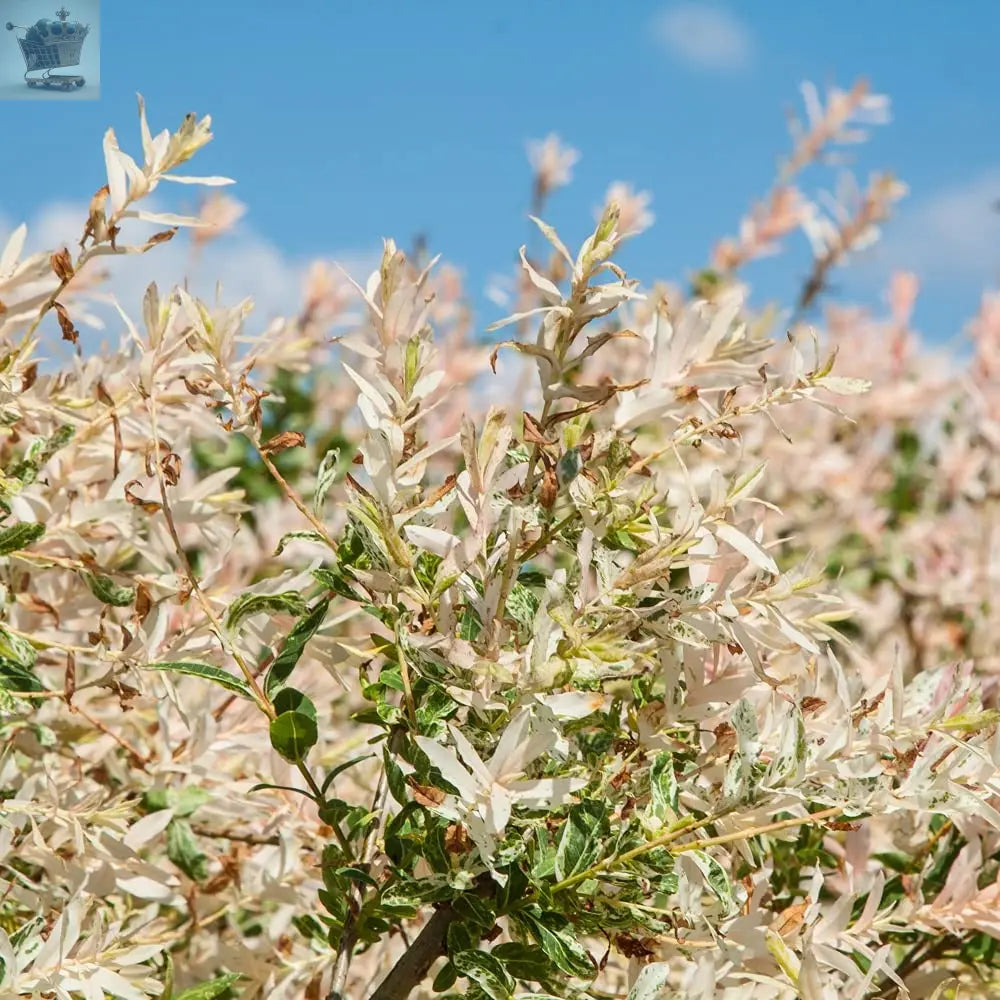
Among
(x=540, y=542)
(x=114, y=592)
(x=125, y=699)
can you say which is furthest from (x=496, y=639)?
(x=114, y=592)

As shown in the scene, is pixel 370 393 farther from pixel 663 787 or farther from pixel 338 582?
pixel 663 787

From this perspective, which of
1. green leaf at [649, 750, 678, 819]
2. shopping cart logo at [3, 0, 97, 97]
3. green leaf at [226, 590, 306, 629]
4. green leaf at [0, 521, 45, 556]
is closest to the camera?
green leaf at [649, 750, 678, 819]

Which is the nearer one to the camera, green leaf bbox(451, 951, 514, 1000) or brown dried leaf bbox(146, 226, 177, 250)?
green leaf bbox(451, 951, 514, 1000)

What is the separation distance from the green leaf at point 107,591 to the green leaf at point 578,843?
551 millimetres

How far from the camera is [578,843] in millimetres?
873

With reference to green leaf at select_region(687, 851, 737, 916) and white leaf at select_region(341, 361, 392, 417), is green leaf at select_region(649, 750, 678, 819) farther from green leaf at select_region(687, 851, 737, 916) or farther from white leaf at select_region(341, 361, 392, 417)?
white leaf at select_region(341, 361, 392, 417)

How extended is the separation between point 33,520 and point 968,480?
10.8 ft

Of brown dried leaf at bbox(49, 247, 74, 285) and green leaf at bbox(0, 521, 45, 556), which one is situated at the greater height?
brown dried leaf at bbox(49, 247, 74, 285)

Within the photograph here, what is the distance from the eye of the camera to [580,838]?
0.87 m

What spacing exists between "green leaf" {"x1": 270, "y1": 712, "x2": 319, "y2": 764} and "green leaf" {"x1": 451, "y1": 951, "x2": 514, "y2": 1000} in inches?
7.6

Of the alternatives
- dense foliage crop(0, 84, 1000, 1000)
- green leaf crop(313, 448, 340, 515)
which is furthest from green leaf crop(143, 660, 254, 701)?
green leaf crop(313, 448, 340, 515)

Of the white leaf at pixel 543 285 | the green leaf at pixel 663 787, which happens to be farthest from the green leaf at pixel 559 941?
the white leaf at pixel 543 285

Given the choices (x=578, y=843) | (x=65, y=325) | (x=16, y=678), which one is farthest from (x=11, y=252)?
(x=578, y=843)

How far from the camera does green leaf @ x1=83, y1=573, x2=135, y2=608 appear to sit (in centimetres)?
121
